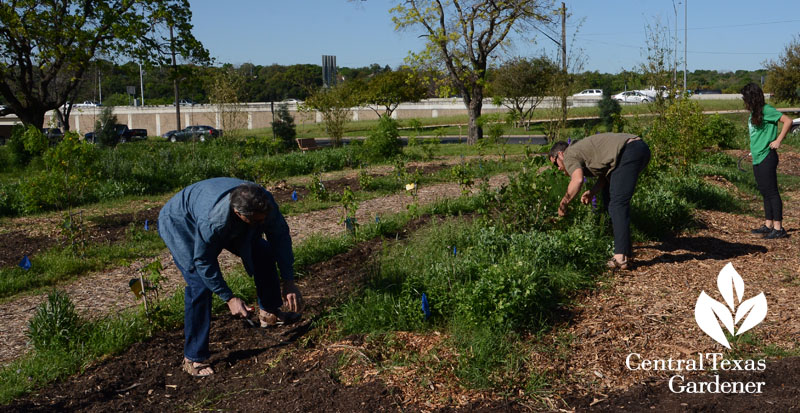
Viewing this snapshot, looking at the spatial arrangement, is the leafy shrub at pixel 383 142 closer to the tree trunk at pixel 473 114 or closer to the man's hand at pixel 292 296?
the tree trunk at pixel 473 114

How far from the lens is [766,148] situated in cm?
634


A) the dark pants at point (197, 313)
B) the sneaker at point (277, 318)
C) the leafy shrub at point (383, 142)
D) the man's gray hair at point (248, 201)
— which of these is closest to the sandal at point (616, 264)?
the sneaker at point (277, 318)

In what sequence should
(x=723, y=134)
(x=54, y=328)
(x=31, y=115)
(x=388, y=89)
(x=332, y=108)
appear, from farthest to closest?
(x=388, y=89) → (x=332, y=108) → (x=31, y=115) → (x=723, y=134) → (x=54, y=328)

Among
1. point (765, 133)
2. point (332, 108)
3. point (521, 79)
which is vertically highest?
point (521, 79)

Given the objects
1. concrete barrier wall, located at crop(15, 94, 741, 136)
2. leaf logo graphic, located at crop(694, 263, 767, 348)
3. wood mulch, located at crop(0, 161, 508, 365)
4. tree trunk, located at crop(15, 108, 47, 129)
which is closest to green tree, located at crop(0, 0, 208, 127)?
tree trunk, located at crop(15, 108, 47, 129)

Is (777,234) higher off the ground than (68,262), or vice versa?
(777,234)

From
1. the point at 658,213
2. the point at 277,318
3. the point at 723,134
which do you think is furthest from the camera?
the point at 723,134

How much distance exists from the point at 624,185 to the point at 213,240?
3.17 m

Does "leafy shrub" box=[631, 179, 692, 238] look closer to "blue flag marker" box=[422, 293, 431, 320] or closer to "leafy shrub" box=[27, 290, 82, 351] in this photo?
"blue flag marker" box=[422, 293, 431, 320]

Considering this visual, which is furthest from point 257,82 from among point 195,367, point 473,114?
point 195,367

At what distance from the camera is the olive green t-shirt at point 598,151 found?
199 inches

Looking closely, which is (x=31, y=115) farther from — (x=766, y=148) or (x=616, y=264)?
(x=766, y=148)

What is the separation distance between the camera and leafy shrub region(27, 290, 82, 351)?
4.22 meters

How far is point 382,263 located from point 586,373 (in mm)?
2199
